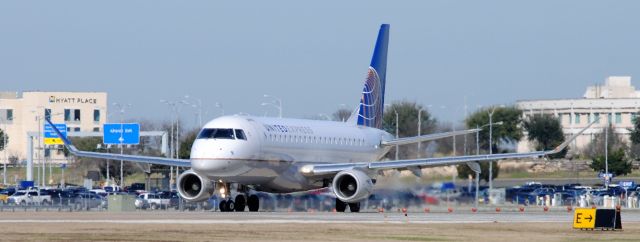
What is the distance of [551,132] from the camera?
529ft

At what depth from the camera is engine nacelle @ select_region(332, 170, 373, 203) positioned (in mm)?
66312

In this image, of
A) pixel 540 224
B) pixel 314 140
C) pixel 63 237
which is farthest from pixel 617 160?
pixel 63 237

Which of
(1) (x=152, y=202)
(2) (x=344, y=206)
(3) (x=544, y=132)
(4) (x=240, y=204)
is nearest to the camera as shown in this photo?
(4) (x=240, y=204)

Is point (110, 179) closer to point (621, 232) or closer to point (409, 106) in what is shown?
point (409, 106)

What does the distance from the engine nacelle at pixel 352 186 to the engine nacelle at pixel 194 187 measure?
5445 millimetres

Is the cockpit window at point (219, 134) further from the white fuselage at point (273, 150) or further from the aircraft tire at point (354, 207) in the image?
the aircraft tire at point (354, 207)

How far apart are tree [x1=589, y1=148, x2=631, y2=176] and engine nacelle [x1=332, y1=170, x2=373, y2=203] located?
72571mm

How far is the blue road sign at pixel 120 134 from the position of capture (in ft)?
476

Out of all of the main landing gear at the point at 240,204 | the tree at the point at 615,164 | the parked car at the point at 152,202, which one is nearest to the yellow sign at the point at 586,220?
the main landing gear at the point at 240,204

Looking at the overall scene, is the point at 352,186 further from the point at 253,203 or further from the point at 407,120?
the point at 407,120

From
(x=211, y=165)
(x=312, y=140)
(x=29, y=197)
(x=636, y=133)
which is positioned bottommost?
(x=29, y=197)

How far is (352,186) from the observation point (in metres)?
67.4

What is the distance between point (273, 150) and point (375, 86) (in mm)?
12819

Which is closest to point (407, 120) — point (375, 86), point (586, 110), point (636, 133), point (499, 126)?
point (499, 126)
